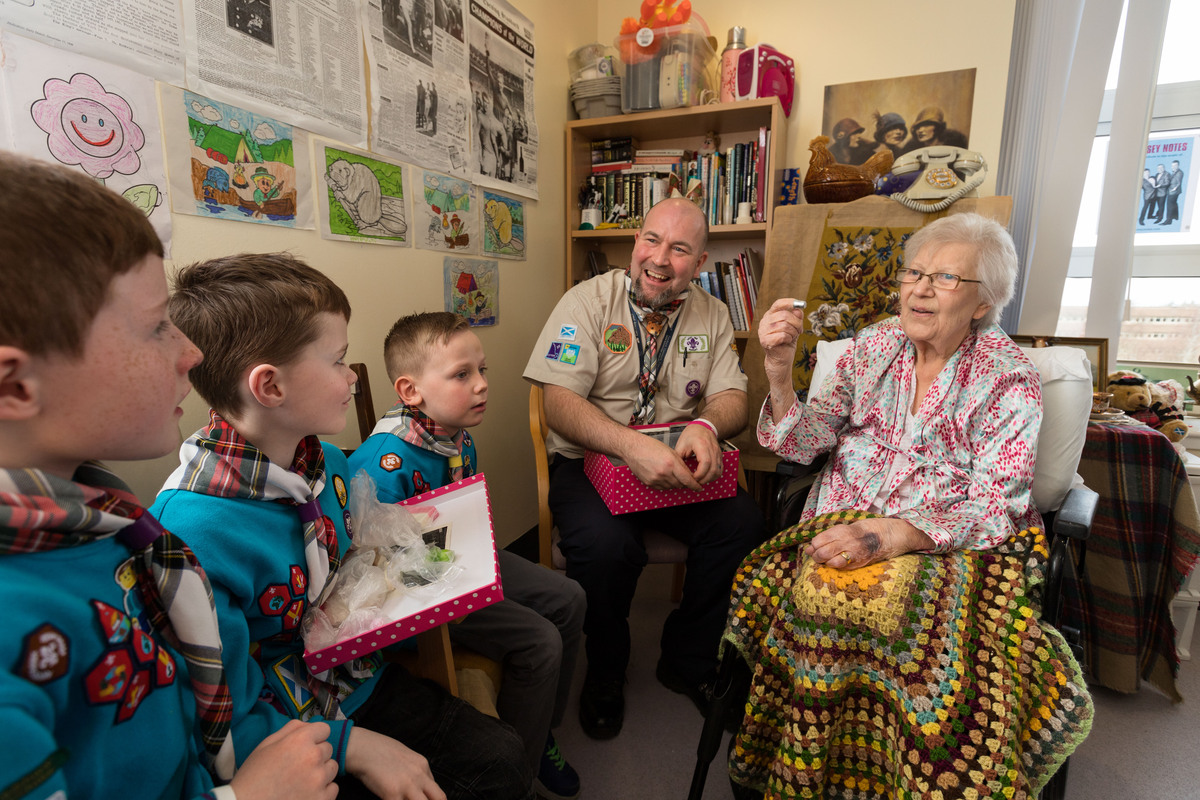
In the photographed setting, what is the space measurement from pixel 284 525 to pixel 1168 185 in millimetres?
3377

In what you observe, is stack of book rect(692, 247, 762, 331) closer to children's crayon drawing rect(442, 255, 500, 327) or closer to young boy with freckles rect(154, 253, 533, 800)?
children's crayon drawing rect(442, 255, 500, 327)

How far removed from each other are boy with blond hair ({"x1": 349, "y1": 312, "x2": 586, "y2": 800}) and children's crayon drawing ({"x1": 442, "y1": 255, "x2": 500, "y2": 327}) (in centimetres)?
60

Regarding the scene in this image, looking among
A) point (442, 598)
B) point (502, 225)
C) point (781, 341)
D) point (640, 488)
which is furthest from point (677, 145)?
point (442, 598)

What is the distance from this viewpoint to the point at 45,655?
46 centimetres

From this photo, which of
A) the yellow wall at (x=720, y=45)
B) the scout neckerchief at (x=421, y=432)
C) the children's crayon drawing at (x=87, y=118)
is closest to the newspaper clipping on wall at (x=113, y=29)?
the children's crayon drawing at (x=87, y=118)

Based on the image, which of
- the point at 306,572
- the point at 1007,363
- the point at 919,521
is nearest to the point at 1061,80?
the point at 1007,363

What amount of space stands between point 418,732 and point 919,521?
1.10m

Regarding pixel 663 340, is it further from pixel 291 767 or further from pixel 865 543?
pixel 291 767

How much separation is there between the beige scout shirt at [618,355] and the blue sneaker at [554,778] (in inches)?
33.8

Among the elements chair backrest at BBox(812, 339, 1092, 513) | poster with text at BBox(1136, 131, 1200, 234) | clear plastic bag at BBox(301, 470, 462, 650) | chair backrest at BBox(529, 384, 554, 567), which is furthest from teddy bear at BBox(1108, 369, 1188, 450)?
clear plastic bag at BBox(301, 470, 462, 650)

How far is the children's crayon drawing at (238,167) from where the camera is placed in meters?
1.15

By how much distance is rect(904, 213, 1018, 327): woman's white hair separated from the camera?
1401mm

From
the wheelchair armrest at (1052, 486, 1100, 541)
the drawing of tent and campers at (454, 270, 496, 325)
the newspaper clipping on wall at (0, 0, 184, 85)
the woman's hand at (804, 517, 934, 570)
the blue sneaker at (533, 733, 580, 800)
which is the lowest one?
the blue sneaker at (533, 733, 580, 800)

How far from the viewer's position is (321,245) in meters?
1.47
